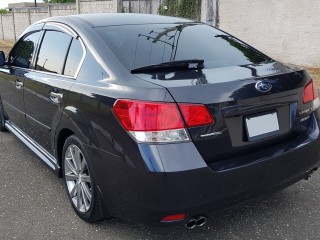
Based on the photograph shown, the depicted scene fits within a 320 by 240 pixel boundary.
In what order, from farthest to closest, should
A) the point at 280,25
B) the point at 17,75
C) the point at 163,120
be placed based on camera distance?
1. the point at 280,25
2. the point at 17,75
3. the point at 163,120

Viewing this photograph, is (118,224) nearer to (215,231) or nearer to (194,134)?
(215,231)

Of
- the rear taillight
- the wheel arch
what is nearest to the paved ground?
the wheel arch

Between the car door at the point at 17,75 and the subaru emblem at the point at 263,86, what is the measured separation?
2.38 metres

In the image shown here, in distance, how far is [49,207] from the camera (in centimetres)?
315

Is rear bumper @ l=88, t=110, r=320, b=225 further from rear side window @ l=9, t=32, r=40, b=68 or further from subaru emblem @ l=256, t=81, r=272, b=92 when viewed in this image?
rear side window @ l=9, t=32, r=40, b=68

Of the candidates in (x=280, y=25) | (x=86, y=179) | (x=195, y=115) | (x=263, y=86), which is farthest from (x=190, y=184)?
(x=280, y=25)

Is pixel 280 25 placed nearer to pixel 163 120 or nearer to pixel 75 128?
pixel 75 128

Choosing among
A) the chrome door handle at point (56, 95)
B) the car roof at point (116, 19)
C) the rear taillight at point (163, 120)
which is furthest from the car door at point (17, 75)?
the rear taillight at point (163, 120)

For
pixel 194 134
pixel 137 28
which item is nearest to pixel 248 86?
pixel 194 134

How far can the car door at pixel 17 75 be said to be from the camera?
3.83m

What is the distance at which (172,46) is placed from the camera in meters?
2.88

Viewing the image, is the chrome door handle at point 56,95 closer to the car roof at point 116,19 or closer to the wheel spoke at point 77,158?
the wheel spoke at point 77,158

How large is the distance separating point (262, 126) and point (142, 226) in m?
1.18

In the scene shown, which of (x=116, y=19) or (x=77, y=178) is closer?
(x=77, y=178)
